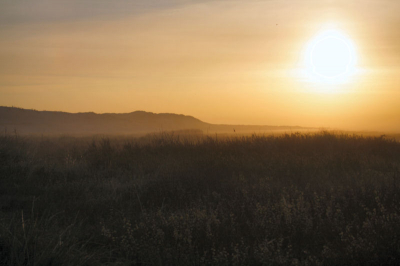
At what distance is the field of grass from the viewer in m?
3.93

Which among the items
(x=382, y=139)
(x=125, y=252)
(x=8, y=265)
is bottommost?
(x=125, y=252)

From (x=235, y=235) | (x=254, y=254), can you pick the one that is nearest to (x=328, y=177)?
(x=235, y=235)

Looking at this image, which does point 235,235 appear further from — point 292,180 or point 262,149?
point 262,149

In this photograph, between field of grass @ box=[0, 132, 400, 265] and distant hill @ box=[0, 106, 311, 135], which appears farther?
distant hill @ box=[0, 106, 311, 135]

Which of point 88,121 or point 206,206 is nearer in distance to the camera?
point 206,206

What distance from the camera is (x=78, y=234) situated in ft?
15.8

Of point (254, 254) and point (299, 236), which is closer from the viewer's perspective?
point (254, 254)

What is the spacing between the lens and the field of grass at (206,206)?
12.9 ft

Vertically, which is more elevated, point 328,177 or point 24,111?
point 24,111

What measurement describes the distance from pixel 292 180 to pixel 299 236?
3.33 metres

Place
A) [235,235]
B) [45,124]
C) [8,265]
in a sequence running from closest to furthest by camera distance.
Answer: [8,265]
[235,235]
[45,124]

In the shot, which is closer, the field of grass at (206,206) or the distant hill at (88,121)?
the field of grass at (206,206)

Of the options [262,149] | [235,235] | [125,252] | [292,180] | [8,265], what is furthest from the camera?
[262,149]

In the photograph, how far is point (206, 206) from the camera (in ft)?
20.7
